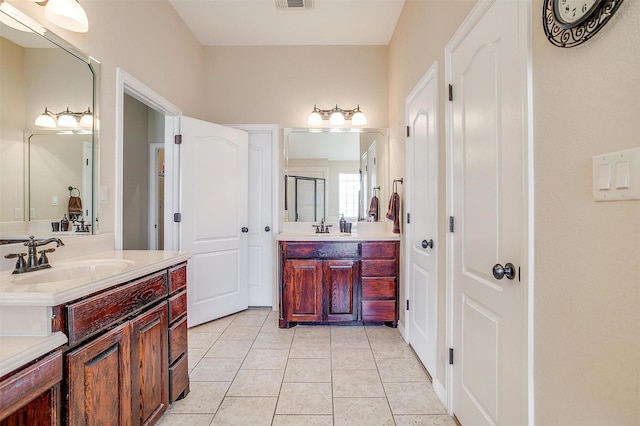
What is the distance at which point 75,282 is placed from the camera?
44.4 inches

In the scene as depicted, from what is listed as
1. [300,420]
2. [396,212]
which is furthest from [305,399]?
[396,212]

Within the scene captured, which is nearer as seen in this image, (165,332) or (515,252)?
(515,252)

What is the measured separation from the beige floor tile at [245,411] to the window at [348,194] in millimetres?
2119

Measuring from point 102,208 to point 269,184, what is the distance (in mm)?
1821

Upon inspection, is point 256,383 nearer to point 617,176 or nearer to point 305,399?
point 305,399

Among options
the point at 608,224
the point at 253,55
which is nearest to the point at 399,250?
the point at 608,224

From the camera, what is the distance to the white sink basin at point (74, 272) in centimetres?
127

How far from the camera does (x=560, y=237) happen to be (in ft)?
2.98

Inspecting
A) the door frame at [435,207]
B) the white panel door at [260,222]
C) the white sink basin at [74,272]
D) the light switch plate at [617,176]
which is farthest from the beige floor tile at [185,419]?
the light switch plate at [617,176]

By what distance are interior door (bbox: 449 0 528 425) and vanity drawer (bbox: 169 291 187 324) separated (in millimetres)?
1563

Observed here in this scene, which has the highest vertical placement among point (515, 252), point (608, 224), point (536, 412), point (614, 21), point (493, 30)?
point (493, 30)

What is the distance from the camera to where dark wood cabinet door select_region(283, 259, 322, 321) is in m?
2.95

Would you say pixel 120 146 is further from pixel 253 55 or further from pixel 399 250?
pixel 399 250

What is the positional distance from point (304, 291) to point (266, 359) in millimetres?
740
